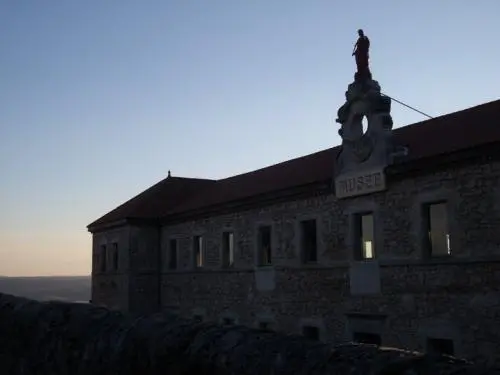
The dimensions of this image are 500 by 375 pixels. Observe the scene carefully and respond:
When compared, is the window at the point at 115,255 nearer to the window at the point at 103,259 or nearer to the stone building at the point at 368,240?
the window at the point at 103,259

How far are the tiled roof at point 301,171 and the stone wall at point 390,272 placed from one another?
696 mm

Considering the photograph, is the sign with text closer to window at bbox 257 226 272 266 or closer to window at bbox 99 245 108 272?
window at bbox 257 226 272 266

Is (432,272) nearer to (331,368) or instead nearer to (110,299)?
(331,368)

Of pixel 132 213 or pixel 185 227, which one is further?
pixel 132 213

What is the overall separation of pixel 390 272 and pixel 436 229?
1.62m

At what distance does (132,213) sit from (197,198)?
9.54 ft

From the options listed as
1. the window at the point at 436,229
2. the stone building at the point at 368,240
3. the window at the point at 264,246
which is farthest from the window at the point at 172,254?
the window at the point at 436,229

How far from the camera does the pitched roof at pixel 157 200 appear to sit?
2667cm

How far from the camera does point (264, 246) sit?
1991 cm

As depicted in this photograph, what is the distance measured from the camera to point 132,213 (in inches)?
1038

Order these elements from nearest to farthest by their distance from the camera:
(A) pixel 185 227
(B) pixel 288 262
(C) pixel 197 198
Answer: (B) pixel 288 262 → (A) pixel 185 227 → (C) pixel 197 198

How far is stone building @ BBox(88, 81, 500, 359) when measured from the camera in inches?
504

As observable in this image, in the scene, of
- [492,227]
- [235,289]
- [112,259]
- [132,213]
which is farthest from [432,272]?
[112,259]

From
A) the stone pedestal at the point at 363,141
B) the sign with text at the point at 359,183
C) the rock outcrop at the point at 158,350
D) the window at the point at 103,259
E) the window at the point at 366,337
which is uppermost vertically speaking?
the stone pedestal at the point at 363,141
